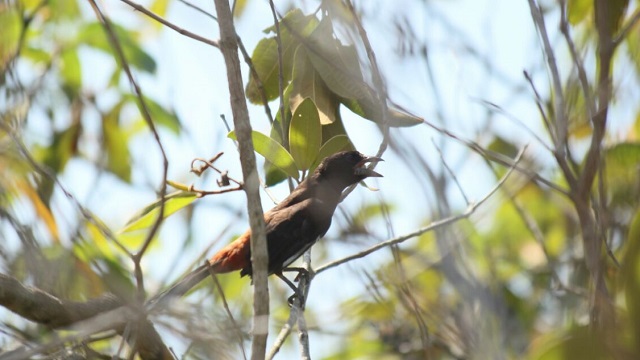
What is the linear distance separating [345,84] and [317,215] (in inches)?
40.3

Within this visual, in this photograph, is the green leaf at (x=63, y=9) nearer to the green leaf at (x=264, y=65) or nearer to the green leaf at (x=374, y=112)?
the green leaf at (x=264, y=65)

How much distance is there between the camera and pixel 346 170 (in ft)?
16.6

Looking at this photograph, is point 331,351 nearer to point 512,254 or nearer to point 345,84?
point 512,254

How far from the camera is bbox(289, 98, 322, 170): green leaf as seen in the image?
3.90 m

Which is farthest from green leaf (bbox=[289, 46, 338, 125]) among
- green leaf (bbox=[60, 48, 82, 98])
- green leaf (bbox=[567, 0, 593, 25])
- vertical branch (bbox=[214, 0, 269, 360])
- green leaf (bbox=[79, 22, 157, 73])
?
green leaf (bbox=[60, 48, 82, 98])

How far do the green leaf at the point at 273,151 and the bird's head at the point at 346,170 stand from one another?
103 cm

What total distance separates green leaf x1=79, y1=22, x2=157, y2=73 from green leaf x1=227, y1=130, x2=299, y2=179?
2601mm

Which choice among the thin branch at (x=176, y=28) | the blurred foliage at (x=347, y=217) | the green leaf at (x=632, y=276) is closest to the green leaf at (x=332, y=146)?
the blurred foliage at (x=347, y=217)

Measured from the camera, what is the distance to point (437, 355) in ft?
20.8

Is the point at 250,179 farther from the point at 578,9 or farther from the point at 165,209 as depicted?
the point at 578,9

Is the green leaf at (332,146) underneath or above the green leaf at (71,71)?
underneath

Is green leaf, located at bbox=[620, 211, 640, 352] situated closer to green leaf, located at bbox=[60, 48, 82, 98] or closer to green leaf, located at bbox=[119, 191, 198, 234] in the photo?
green leaf, located at bbox=[119, 191, 198, 234]

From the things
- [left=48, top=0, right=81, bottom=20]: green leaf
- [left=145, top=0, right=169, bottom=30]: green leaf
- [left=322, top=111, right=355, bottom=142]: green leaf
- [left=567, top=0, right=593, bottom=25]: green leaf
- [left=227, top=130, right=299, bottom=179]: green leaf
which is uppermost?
[left=48, top=0, right=81, bottom=20]: green leaf

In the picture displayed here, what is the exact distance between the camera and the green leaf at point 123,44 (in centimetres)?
617
